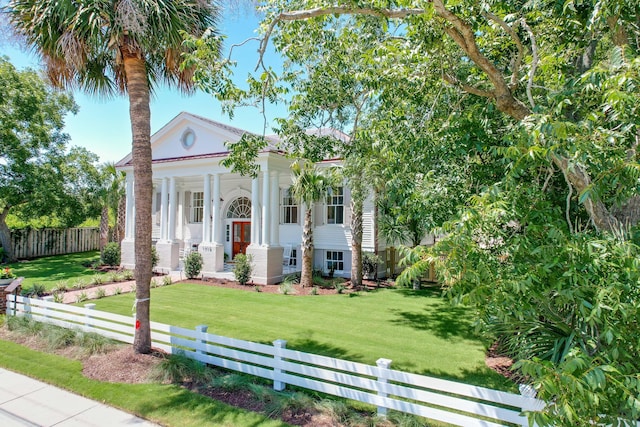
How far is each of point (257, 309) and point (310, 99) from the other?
6451mm

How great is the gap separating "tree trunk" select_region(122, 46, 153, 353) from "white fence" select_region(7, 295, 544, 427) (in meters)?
0.33

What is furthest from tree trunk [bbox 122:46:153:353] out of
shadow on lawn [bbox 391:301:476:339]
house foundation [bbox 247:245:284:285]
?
house foundation [bbox 247:245:284:285]

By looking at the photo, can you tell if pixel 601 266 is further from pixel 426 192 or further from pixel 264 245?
pixel 264 245

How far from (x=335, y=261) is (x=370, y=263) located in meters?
2.22

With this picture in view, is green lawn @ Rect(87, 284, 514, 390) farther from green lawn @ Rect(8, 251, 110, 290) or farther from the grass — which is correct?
green lawn @ Rect(8, 251, 110, 290)

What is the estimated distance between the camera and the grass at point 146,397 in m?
4.80

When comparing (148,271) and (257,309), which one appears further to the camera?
(257,309)

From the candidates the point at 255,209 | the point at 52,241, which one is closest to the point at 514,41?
the point at 255,209

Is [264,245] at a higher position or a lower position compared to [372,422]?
higher

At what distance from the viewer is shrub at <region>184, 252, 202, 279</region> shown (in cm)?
1636

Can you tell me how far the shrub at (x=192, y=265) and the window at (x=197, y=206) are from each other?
6338mm

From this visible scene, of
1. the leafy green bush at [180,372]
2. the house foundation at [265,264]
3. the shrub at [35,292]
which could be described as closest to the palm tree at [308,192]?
the house foundation at [265,264]

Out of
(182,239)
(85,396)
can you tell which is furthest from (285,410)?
(182,239)

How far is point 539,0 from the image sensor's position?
5.15 metres
